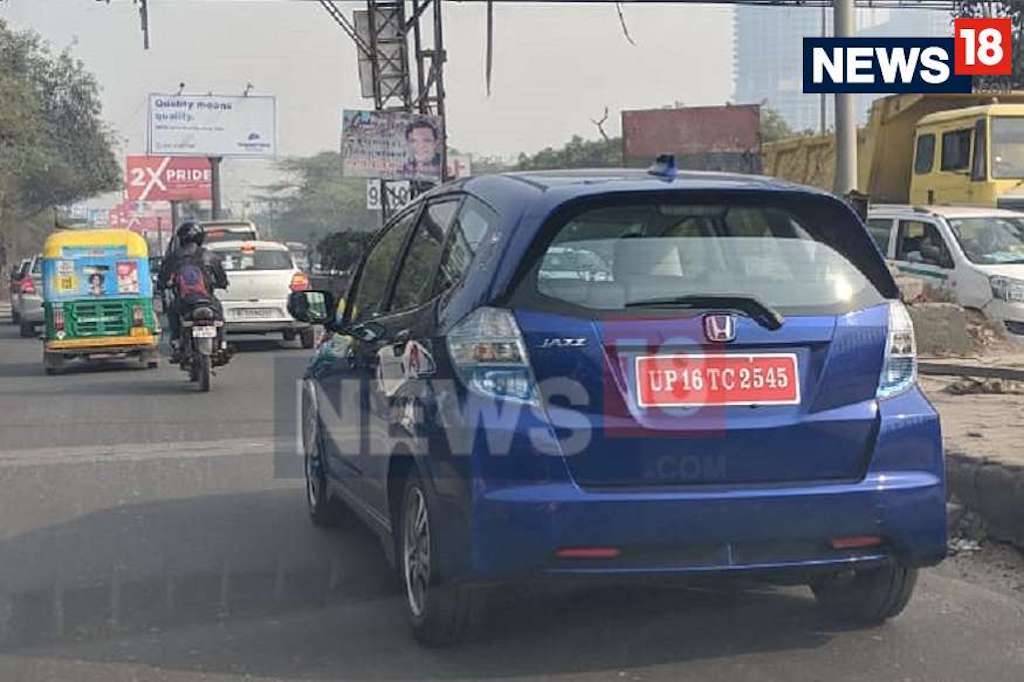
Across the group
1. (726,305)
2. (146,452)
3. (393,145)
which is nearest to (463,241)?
(726,305)

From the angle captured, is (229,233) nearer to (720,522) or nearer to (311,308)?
(311,308)

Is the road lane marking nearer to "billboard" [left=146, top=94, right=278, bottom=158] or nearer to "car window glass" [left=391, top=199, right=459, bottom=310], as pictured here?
"car window glass" [left=391, top=199, right=459, bottom=310]

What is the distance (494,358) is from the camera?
4344mm

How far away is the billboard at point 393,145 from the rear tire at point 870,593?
20.3 metres

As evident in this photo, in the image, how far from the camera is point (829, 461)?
4.40 meters

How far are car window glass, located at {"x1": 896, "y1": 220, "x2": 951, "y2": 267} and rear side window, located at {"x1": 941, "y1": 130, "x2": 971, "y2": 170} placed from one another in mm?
2247

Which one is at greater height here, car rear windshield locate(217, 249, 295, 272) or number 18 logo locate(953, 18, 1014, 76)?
number 18 logo locate(953, 18, 1014, 76)

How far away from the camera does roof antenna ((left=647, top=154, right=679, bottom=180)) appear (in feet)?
16.0

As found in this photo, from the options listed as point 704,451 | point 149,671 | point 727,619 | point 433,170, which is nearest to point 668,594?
point 727,619

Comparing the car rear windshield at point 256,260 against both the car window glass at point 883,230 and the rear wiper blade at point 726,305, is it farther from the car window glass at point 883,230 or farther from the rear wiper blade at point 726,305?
the rear wiper blade at point 726,305

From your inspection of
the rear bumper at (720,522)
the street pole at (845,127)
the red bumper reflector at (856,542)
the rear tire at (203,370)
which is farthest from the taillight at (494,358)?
the street pole at (845,127)

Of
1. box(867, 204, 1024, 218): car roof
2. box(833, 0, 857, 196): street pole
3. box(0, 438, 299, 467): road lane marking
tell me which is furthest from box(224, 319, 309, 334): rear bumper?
box(0, 438, 299, 467): road lane marking

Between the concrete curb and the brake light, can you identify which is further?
the brake light

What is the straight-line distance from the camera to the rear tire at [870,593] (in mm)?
4930
